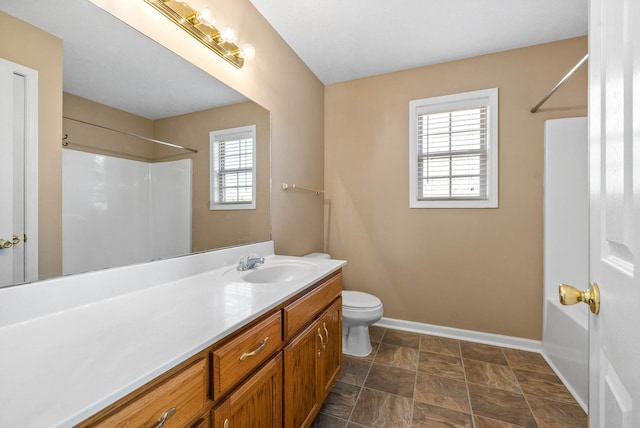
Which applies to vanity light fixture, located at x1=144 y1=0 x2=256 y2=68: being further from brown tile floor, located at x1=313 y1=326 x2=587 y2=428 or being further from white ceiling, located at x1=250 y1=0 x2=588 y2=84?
brown tile floor, located at x1=313 y1=326 x2=587 y2=428

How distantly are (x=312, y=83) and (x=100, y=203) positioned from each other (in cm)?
216

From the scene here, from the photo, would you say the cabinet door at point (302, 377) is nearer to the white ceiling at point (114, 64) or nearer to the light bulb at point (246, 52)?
the white ceiling at point (114, 64)

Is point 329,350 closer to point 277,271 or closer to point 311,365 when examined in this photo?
point 311,365

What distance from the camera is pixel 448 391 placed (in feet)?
5.60

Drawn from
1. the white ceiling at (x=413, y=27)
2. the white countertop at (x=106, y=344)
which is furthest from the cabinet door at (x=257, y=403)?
the white ceiling at (x=413, y=27)

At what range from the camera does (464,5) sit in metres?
1.78

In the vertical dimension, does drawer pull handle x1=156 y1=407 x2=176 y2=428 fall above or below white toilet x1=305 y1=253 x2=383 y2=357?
above

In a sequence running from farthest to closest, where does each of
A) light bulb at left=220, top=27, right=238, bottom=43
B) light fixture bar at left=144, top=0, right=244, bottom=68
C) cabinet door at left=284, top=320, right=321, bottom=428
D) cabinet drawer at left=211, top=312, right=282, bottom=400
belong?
light bulb at left=220, top=27, right=238, bottom=43 → light fixture bar at left=144, top=0, right=244, bottom=68 → cabinet door at left=284, top=320, right=321, bottom=428 → cabinet drawer at left=211, top=312, right=282, bottom=400

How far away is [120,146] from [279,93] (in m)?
1.30

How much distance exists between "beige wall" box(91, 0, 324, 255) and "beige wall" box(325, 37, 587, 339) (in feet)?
0.96

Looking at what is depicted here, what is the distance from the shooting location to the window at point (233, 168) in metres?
1.50

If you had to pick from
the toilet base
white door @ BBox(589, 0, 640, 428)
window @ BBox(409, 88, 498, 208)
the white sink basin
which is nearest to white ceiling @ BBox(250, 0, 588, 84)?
window @ BBox(409, 88, 498, 208)

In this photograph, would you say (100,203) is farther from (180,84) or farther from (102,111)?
(180,84)

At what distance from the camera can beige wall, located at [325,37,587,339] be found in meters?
2.19
